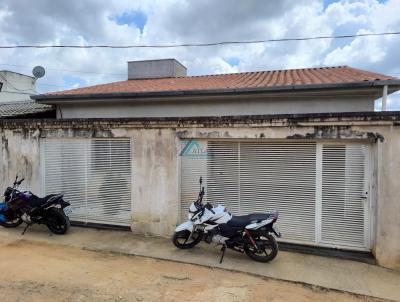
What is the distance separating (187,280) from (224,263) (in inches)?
34.4

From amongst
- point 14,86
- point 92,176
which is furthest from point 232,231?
point 14,86

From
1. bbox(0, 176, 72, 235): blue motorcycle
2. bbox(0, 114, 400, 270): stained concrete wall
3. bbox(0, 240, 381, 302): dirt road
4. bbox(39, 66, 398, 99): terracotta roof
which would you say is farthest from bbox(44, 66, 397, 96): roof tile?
bbox(0, 240, 381, 302): dirt road

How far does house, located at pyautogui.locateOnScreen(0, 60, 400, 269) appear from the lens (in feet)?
18.4

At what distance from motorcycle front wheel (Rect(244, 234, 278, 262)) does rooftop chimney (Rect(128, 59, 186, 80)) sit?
853 centimetres

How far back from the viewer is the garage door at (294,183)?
18.8 ft

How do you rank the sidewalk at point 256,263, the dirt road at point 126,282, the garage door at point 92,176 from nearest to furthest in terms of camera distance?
the dirt road at point 126,282
the sidewalk at point 256,263
the garage door at point 92,176

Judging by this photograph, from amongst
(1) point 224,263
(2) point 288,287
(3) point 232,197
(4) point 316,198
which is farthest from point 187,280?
(4) point 316,198

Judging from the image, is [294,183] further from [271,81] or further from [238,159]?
[271,81]

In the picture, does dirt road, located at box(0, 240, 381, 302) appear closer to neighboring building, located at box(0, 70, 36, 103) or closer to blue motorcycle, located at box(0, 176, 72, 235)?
blue motorcycle, located at box(0, 176, 72, 235)

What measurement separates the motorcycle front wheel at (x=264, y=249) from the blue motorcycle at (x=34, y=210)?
394 cm

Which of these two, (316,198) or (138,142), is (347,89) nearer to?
(316,198)

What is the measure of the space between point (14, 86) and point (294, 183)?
50.5 feet

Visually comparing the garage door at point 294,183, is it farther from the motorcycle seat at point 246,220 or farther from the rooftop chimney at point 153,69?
the rooftop chimney at point 153,69

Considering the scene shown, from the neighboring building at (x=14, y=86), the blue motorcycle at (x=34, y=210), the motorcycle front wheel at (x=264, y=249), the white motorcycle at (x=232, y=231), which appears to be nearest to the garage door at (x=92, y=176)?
the blue motorcycle at (x=34, y=210)
